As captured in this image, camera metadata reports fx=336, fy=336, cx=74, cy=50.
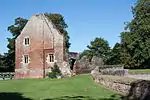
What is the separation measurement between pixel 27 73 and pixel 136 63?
25.2 metres

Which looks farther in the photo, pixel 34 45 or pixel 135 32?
pixel 135 32

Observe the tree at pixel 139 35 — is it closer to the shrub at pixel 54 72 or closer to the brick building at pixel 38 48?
the brick building at pixel 38 48

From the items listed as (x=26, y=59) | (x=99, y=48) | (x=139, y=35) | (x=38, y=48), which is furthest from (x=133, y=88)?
(x=99, y=48)

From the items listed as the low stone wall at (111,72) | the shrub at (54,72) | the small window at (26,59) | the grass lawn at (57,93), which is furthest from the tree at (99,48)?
the grass lawn at (57,93)

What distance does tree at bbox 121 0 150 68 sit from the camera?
63.0 metres

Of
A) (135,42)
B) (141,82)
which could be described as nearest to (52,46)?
(135,42)

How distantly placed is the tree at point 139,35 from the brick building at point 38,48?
780 inches

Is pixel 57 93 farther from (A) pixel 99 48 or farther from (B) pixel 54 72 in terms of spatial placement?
(A) pixel 99 48

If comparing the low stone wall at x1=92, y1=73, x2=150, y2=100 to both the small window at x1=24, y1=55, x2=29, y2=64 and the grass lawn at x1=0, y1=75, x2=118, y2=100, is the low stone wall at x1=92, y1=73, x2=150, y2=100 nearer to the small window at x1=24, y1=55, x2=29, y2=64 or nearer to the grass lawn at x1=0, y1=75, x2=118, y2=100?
the grass lawn at x1=0, y1=75, x2=118, y2=100

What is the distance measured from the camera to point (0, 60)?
2876 inches

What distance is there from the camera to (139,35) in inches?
2520

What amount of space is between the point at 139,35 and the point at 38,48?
21.9 m

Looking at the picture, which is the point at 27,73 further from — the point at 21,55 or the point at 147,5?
the point at 147,5

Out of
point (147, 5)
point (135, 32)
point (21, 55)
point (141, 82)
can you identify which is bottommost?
point (141, 82)
